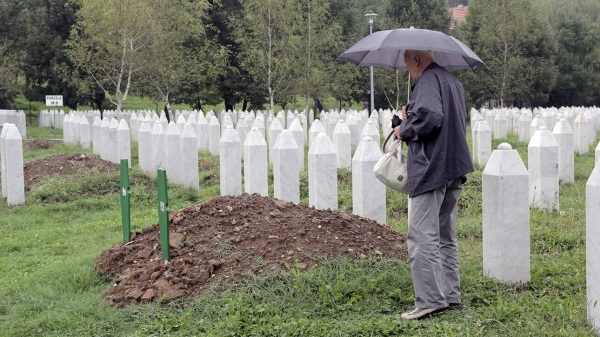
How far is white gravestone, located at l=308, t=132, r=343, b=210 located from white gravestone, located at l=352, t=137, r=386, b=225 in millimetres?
325

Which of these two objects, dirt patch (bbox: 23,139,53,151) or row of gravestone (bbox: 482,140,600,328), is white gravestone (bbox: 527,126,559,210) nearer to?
row of gravestone (bbox: 482,140,600,328)

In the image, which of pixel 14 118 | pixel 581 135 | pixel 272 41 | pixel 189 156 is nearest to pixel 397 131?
pixel 189 156

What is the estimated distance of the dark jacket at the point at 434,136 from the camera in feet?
16.3

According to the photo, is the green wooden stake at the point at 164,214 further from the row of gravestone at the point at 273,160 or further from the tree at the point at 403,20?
the tree at the point at 403,20

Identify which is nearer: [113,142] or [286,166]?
[286,166]

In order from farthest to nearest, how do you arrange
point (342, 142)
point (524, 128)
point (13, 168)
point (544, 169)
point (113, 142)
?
point (524, 128)
point (113, 142)
point (342, 142)
point (13, 168)
point (544, 169)

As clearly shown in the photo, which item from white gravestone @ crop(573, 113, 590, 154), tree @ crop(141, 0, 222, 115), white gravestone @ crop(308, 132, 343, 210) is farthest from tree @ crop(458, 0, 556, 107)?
white gravestone @ crop(308, 132, 343, 210)

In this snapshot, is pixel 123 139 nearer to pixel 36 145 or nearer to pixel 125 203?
pixel 125 203

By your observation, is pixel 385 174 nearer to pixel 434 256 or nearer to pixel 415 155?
pixel 415 155

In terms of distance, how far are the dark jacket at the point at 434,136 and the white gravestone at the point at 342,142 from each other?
704 centimetres

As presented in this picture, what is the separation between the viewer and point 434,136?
5031 millimetres

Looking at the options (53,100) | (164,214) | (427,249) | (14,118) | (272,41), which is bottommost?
(427,249)

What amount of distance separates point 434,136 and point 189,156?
21.6 feet

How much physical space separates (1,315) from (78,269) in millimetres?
1085
